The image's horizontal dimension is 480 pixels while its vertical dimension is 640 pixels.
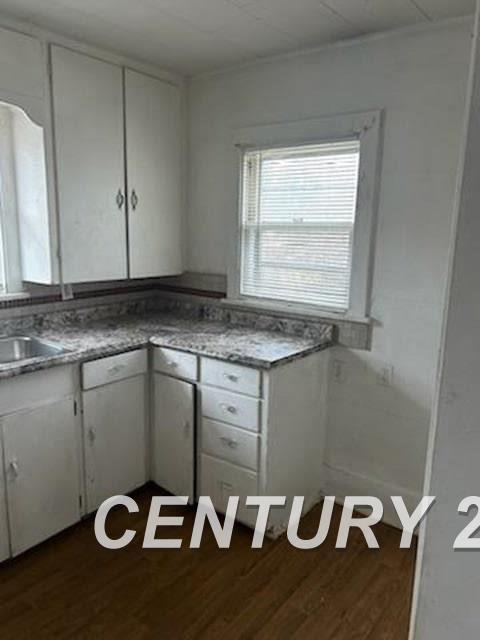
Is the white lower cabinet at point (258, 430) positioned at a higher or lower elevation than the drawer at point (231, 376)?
lower

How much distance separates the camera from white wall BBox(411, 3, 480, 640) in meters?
0.59

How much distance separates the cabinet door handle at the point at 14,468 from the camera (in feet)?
6.74

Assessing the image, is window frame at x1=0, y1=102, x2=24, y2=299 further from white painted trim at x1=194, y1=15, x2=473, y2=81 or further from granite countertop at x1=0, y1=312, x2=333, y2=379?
white painted trim at x1=194, y1=15, x2=473, y2=81

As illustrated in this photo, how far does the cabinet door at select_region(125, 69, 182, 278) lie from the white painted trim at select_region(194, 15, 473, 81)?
0.32 metres

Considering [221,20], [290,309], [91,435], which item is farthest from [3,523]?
[221,20]

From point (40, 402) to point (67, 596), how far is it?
0.82 metres

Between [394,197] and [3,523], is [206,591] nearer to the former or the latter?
[3,523]

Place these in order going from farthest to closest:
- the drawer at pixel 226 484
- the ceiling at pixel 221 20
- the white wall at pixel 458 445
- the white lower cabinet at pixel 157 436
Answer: the drawer at pixel 226 484 < the white lower cabinet at pixel 157 436 < the ceiling at pixel 221 20 < the white wall at pixel 458 445

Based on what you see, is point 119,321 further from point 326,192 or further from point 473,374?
point 473,374

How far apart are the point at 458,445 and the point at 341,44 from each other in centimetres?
235

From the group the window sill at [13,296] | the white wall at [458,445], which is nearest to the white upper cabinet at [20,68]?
the window sill at [13,296]

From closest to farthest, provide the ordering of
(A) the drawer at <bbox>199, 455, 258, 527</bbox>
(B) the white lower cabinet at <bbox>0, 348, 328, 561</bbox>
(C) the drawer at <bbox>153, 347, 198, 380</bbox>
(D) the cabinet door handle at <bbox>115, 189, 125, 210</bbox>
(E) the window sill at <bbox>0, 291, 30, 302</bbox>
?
Answer: (B) the white lower cabinet at <bbox>0, 348, 328, 561</bbox> → (A) the drawer at <bbox>199, 455, 258, 527</bbox> → (C) the drawer at <bbox>153, 347, 198, 380</bbox> → (E) the window sill at <bbox>0, 291, 30, 302</bbox> → (D) the cabinet door handle at <bbox>115, 189, 125, 210</bbox>

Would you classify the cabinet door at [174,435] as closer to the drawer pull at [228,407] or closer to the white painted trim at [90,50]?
the drawer pull at [228,407]

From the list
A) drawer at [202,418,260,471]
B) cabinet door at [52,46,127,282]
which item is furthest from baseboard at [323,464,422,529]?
cabinet door at [52,46,127,282]
